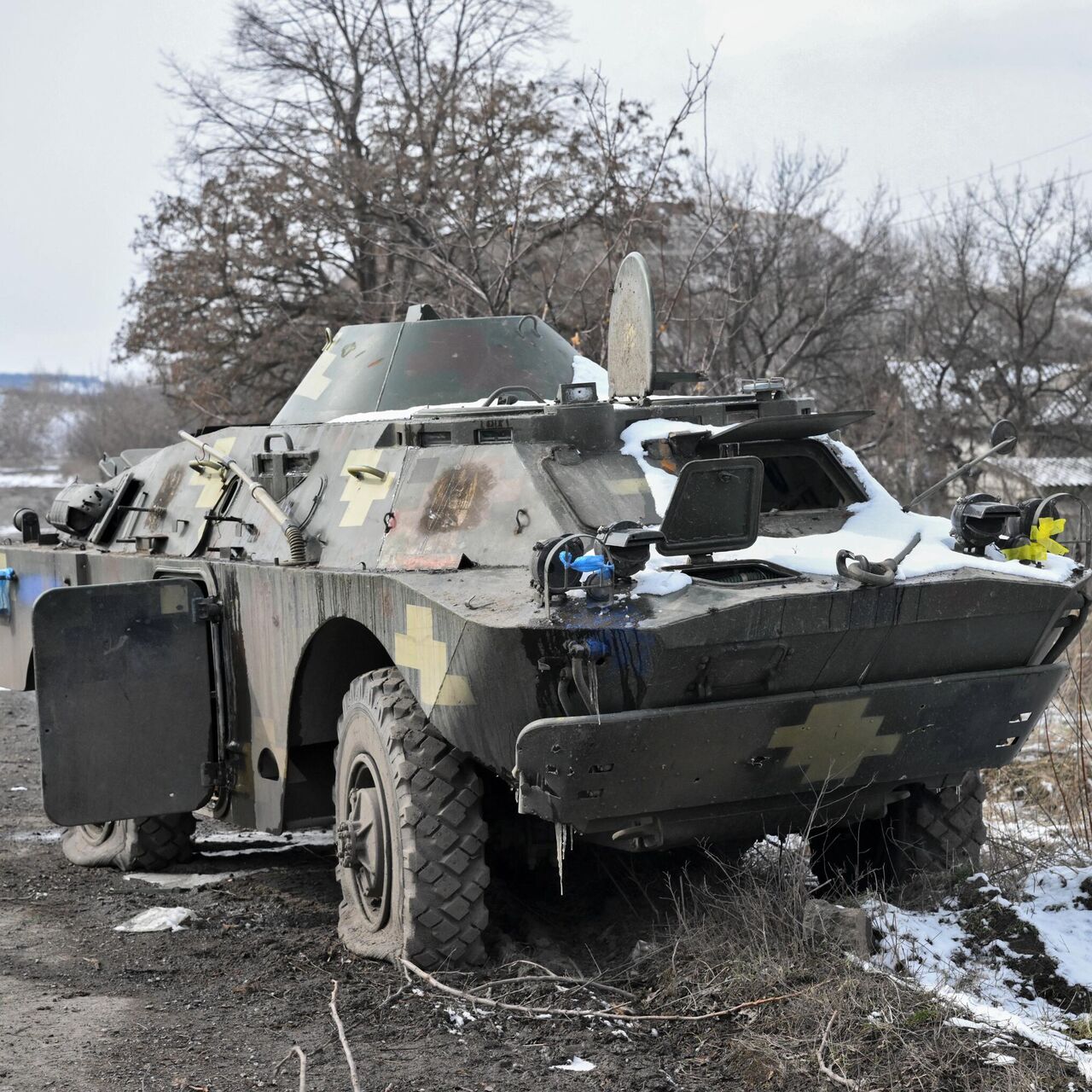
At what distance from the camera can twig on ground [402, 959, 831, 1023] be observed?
446cm

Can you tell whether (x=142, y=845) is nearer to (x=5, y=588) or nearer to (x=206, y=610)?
(x=206, y=610)

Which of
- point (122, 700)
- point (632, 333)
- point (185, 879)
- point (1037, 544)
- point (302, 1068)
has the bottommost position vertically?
point (185, 879)

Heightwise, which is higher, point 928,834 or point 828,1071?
point 928,834

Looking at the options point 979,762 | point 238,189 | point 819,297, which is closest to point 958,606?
point 979,762

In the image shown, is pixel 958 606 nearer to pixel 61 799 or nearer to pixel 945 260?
pixel 61 799

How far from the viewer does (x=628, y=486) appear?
5.42m

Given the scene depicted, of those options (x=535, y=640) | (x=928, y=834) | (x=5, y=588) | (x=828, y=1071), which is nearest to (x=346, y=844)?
(x=535, y=640)

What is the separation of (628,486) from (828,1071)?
7.13 feet

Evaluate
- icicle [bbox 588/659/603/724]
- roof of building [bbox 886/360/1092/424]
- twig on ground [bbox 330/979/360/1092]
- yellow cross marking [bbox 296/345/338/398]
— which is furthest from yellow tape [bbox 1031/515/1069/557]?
roof of building [bbox 886/360/1092/424]

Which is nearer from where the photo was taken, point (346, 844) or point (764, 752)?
point (764, 752)

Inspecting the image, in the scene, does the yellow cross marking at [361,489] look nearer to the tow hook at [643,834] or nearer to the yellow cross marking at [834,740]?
the tow hook at [643,834]

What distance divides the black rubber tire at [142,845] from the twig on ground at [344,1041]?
2.11m

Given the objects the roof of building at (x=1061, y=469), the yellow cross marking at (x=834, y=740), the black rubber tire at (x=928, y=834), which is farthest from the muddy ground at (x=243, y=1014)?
the roof of building at (x=1061, y=469)

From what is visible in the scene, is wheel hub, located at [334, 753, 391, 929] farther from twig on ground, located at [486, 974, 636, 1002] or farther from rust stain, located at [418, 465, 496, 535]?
rust stain, located at [418, 465, 496, 535]
